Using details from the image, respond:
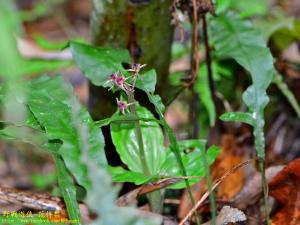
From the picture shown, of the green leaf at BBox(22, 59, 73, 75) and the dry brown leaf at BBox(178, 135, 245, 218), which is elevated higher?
the green leaf at BBox(22, 59, 73, 75)

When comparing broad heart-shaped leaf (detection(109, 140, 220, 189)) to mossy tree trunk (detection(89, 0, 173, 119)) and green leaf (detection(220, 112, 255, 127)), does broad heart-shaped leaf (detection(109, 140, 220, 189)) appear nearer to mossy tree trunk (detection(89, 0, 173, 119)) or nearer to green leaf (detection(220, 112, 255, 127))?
green leaf (detection(220, 112, 255, 127))

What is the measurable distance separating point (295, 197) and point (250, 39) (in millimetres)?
523

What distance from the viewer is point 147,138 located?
1.41m

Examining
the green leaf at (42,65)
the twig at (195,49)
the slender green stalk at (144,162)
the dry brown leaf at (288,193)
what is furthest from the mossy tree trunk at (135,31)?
the green leaf at (42,65)

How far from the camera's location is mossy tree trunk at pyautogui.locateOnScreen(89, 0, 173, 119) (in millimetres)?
1555

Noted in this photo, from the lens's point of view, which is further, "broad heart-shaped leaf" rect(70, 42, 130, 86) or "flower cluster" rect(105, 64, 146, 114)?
"broad heart-shaped leaf" rect(70, 42, 130, 86)

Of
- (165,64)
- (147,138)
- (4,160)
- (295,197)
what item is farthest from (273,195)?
(4,160)

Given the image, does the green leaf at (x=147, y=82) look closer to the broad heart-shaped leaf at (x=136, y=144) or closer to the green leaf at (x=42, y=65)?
the broad heart-shaped leaf at (x=136, y=144)

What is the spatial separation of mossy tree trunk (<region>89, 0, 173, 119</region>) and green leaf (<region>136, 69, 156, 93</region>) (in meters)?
0.28

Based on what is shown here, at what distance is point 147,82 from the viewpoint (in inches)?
52.7

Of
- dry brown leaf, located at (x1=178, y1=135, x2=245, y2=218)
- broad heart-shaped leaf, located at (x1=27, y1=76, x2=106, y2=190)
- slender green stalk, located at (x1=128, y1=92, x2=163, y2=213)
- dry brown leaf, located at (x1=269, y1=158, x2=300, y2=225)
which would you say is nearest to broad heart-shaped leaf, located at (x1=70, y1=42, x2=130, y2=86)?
broad heart-shaped leaf, located at (x1=27, y1=76, x2=106, y2=190)

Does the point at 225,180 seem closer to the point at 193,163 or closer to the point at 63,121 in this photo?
the point at 193,163

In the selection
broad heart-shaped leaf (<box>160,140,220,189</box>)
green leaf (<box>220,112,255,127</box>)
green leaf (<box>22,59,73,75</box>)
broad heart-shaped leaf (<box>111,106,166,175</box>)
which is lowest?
broad heart-shaped leaf (<box>160,140,220,189</box>)

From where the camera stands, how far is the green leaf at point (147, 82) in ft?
4.32
